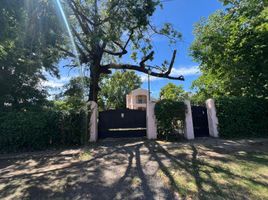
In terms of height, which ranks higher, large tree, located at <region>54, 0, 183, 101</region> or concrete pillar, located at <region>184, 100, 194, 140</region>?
large tree, located at <region>54, 0, 183, 101</region>

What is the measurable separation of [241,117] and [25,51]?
1099 centimetres

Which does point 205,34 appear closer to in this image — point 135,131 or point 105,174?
point 135,131

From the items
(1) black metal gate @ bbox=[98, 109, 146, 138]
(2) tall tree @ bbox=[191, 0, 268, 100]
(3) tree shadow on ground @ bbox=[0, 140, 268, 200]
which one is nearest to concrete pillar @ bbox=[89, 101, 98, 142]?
(1) black metal gate @ bbox=[98, 109, 146, 138]

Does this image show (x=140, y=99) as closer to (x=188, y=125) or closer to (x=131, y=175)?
(x=188, y=125)

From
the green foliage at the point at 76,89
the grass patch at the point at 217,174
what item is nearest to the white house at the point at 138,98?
the green foliage at the point at 76,89

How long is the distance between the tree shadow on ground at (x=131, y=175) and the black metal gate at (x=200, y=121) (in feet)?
9.37

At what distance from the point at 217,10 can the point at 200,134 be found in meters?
8.61

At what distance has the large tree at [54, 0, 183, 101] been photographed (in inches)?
386

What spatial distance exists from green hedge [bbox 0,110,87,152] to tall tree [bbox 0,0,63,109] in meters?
1.99

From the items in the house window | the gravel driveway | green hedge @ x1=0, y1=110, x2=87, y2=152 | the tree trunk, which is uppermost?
the house window

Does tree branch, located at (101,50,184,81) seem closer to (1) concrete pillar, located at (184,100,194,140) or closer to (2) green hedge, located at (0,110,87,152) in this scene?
(1) concrete pillar, located at (184,100,194,140)

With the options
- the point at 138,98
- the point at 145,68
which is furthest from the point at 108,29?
the point at 138,98

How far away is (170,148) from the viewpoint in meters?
8.32

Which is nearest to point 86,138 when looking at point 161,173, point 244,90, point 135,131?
point 135,131
